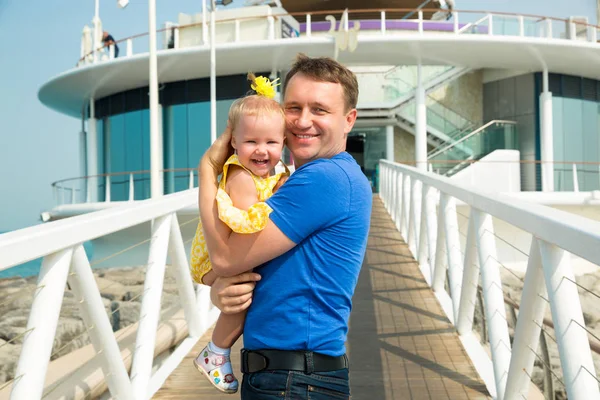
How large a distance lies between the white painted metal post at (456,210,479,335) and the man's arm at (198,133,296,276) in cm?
232

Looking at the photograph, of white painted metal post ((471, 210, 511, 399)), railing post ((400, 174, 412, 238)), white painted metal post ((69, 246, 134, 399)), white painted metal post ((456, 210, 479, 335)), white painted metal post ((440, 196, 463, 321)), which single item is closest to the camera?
white painted metal post ((69, 246, 134, 399))

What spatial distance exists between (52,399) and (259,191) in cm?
180

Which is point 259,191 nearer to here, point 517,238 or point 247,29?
point 517,238

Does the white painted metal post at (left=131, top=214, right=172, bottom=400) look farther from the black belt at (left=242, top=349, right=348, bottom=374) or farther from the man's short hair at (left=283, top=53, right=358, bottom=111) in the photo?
the man's short hair at (left=283, top=53, right=358, bottom=111)

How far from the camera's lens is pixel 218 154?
180 cm

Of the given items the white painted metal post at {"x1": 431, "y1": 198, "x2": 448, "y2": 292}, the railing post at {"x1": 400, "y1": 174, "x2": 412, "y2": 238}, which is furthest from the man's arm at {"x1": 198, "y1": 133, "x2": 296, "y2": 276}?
the railing post at {"x1": 400, "y1": 174, "x2": 412, "y2": 238}

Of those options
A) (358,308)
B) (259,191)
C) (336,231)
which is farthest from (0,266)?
(358,308)

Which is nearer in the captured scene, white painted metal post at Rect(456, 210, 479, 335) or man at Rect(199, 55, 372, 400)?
man at Rect(199, 55, 372, 400)

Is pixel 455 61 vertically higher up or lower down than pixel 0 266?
higher up

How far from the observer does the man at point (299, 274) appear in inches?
63.4

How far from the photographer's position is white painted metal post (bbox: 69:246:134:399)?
2.42 metres

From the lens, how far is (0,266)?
176 cm

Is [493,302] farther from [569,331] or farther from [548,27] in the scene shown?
[548,27]

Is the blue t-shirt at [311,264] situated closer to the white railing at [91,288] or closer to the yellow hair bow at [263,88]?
the yellow hair bow at [263,88]
